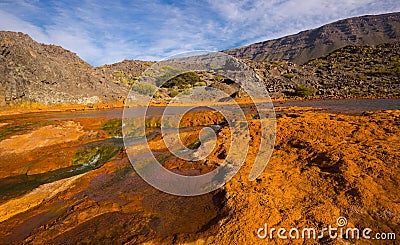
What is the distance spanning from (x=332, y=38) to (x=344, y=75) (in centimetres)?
11450

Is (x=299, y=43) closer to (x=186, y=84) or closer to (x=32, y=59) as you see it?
(x=186, y=84)

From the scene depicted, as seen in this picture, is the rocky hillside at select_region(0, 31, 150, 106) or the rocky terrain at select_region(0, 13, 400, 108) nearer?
the rocky hillside at select_region(0, 31, 150, 106)

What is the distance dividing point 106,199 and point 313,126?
767 centimetres

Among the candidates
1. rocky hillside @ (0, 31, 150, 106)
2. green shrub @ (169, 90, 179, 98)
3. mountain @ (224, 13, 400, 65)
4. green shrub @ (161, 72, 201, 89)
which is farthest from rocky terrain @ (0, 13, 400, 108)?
mountain @ (224, 13, 400, 65)

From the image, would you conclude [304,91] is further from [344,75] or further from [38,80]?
[38,80]

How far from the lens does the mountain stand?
125 m

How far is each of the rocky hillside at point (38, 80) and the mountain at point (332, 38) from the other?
362 feet

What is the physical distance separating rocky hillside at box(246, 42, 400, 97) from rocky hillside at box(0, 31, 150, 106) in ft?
111

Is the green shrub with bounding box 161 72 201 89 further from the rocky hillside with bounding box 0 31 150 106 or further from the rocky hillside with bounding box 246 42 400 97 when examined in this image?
the rocky hillside with bounding box 246 42 400 97

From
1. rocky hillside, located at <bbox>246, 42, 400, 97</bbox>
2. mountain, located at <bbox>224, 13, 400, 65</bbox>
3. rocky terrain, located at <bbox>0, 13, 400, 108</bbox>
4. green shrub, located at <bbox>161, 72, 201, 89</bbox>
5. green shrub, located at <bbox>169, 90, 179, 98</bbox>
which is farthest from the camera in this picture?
mountain, located at <bbox>224, 13, 400, 65</bbox>

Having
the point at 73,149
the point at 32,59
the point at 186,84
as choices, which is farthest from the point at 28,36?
the point at 73,149

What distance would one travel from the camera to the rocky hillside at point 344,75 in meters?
36.1

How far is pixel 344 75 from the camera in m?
44.4

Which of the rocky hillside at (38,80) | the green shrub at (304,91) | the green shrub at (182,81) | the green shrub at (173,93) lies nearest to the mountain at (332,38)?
the green shrub at (182,81)
